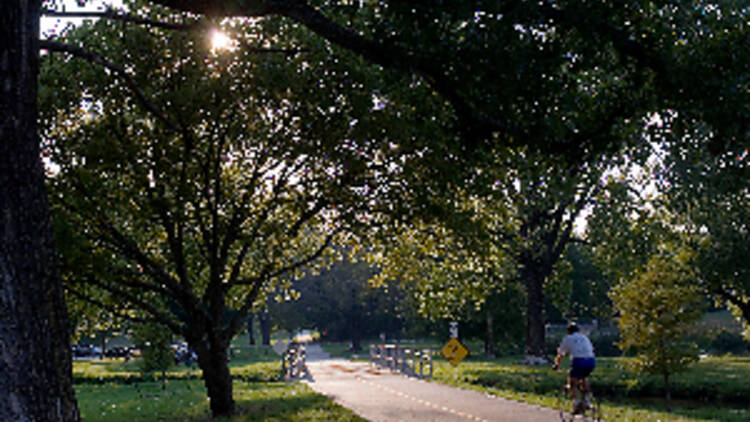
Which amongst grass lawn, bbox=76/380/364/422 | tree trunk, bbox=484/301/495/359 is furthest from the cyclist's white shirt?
tree trunk, bbox=484/301/495/359

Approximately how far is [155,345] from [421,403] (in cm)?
1541

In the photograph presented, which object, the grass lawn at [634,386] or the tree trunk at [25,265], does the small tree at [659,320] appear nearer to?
the grass lawn at [634,386]

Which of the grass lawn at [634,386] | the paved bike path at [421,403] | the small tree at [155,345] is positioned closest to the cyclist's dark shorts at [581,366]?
the paved bike path at [421,403]

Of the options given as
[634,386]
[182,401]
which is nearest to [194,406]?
[182,401]

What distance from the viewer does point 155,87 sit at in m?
14.8

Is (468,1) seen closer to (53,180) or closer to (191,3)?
(191,3)

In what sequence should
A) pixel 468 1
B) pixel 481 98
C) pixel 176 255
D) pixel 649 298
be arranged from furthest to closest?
pixel 649 298
pixel 176 255
pixel 481 98
pixel 468 1

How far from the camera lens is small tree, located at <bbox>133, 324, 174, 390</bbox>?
103ft

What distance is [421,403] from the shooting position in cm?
2016

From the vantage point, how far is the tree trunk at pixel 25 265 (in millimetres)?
6504

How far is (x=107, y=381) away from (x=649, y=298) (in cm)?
2527

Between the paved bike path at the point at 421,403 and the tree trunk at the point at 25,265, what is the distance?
10594 millimetres

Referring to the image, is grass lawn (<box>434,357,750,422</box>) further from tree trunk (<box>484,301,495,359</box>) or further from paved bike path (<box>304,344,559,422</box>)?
tree trunk (<box>484,301,495,359</box>)

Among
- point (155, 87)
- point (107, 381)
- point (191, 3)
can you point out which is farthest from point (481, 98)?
point (107, 381)
